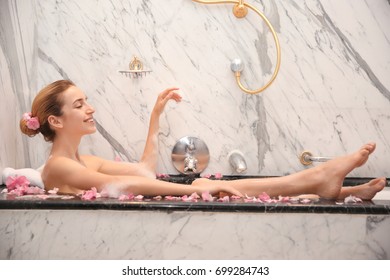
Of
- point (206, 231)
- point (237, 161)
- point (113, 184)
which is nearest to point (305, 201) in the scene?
point (206, 231)

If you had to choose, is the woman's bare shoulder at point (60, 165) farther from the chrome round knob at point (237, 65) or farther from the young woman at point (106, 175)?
the chrome round knob at point (237, 65)

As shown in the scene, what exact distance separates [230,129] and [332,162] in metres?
0.82

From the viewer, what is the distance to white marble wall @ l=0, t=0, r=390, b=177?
125 inches

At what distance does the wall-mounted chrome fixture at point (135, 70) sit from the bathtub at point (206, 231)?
1.12 m

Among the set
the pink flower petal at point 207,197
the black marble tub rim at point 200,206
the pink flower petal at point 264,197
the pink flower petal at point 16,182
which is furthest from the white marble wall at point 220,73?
the black marble tub rim at point 200,206

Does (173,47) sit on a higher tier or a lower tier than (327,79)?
higher

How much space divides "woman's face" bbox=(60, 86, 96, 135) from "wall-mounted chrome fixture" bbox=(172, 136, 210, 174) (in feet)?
2.03

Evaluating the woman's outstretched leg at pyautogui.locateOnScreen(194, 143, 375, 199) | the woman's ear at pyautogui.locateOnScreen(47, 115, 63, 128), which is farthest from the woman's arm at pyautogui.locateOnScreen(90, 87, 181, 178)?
the woman's outstretched leg at pyautogui.locateOnScreen(194, 143, 375, 199)

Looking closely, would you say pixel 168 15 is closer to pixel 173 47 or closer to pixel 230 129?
pixel 173 47

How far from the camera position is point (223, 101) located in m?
3.19

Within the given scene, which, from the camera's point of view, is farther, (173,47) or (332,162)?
(173,47)

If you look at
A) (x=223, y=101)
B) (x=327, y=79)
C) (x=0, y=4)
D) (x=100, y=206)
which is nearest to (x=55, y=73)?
(x=0, y=4)

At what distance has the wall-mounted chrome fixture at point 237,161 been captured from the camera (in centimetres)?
Result: 308

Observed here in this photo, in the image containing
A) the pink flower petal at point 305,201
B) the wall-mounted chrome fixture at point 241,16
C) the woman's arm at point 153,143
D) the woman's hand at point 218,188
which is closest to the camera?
the pink flower petal at point 305,201
